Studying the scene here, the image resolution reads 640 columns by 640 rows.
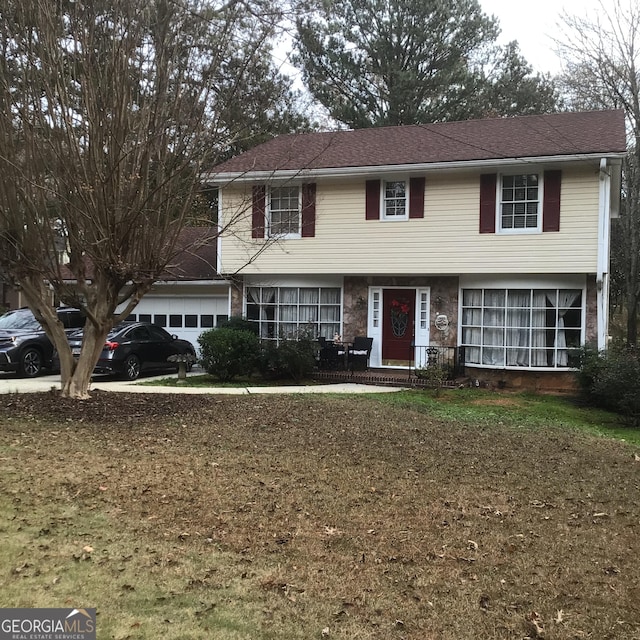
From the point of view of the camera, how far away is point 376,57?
30.5m

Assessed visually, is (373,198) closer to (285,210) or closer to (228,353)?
(285,210)

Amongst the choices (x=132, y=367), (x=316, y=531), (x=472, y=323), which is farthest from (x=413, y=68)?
(x=316, y=531)

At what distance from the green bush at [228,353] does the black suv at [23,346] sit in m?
3.90

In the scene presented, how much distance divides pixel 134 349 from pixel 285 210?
18.2 ft

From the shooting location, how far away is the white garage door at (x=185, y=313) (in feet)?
64.4

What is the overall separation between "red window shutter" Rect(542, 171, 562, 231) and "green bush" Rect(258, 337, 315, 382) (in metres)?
6.42

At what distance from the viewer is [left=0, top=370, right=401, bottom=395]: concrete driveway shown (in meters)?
13.0

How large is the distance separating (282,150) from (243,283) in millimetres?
4110

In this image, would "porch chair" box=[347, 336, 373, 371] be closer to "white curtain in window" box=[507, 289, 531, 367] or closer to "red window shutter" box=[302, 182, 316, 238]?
"red window shutter" box=[302, 182, 316, 238]

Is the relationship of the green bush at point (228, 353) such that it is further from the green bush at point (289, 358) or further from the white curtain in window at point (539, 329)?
the white curtain in window at point (539, 329)

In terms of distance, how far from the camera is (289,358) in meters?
15.4

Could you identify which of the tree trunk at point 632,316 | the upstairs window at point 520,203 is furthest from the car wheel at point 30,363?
the tree trunk at point 632,316

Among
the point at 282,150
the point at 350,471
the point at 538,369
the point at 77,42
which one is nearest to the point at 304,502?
the point at 350,471

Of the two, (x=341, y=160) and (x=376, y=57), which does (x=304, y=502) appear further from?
(x=376, y=57)
